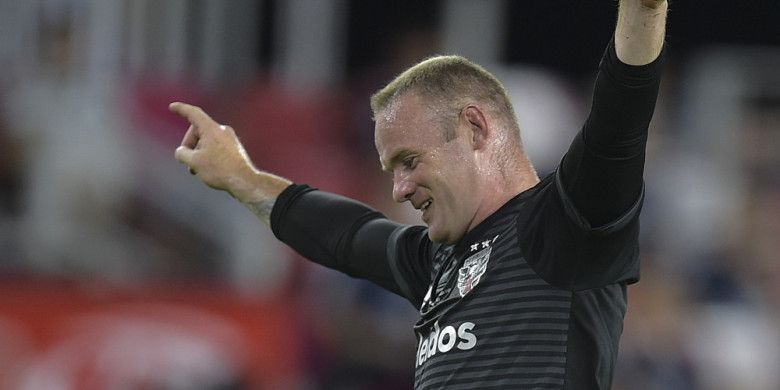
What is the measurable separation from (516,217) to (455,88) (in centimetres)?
42

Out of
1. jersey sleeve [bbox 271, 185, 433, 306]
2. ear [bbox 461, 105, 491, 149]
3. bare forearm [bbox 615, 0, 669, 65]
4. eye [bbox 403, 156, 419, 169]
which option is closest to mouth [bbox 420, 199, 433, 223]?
eye [bbox 403, 156, 419, 169]

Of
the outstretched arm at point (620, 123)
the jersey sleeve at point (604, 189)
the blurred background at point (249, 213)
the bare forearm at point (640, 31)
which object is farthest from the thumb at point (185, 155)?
the blurred background at point (249, 213)

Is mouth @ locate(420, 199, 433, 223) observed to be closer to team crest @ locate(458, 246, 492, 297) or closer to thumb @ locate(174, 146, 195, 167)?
team crest @ locate(458, 246, 492, 297)

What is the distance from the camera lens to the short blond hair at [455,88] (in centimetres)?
409

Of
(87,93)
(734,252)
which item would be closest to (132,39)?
(87,93)

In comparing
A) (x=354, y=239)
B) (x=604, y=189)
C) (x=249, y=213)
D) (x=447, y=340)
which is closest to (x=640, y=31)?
(x=604, y=189)

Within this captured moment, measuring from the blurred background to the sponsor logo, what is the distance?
13.6 feet

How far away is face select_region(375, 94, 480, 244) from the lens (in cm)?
407

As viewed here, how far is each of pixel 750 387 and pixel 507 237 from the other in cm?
586

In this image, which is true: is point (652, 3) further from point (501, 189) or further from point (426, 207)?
point (426, 207)

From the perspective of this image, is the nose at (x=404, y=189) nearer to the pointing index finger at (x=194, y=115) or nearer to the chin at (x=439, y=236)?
the chin at (x=439, y=236)

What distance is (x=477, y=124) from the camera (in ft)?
13.4

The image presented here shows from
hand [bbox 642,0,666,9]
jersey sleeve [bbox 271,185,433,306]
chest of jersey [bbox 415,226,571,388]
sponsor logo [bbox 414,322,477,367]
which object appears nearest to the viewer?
hand [bbox 642,0,666,9]

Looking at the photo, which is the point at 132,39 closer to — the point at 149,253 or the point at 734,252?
the point at 149,253
